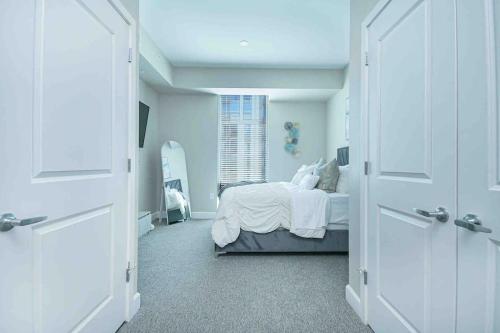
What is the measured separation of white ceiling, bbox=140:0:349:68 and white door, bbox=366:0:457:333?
63.5 inches

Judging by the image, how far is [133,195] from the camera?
180 centimetres

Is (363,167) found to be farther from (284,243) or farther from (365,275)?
(284,243)

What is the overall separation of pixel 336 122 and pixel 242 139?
190 centimetres

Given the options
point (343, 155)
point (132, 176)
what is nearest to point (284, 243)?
point (132, 176)

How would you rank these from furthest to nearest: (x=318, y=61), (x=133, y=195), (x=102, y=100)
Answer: (x=318, y=61) → (x=133, y=195) → (x=102, y=100)

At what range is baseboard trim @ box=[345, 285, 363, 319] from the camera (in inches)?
70.9

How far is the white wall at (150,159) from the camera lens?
4.38 m

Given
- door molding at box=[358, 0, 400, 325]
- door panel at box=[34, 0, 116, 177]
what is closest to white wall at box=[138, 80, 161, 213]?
door panel at box=[34, 0, 116, 177]

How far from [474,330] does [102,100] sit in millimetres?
1941

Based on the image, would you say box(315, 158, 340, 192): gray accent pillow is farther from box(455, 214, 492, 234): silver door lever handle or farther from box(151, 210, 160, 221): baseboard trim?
box(151, 210, 160, 221): baseboard trim

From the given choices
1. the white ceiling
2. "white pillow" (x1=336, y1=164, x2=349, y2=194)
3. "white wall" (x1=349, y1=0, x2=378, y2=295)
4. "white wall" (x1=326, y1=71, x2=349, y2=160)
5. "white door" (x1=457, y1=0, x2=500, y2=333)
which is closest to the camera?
"white door" (x1=457, y1=0, x2=500, y2=333)

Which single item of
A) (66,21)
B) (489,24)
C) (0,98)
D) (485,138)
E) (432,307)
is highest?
(66,21)

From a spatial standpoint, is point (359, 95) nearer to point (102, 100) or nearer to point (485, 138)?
point (485, 138)

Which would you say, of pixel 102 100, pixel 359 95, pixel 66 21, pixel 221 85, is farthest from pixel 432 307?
pixel 221 85
